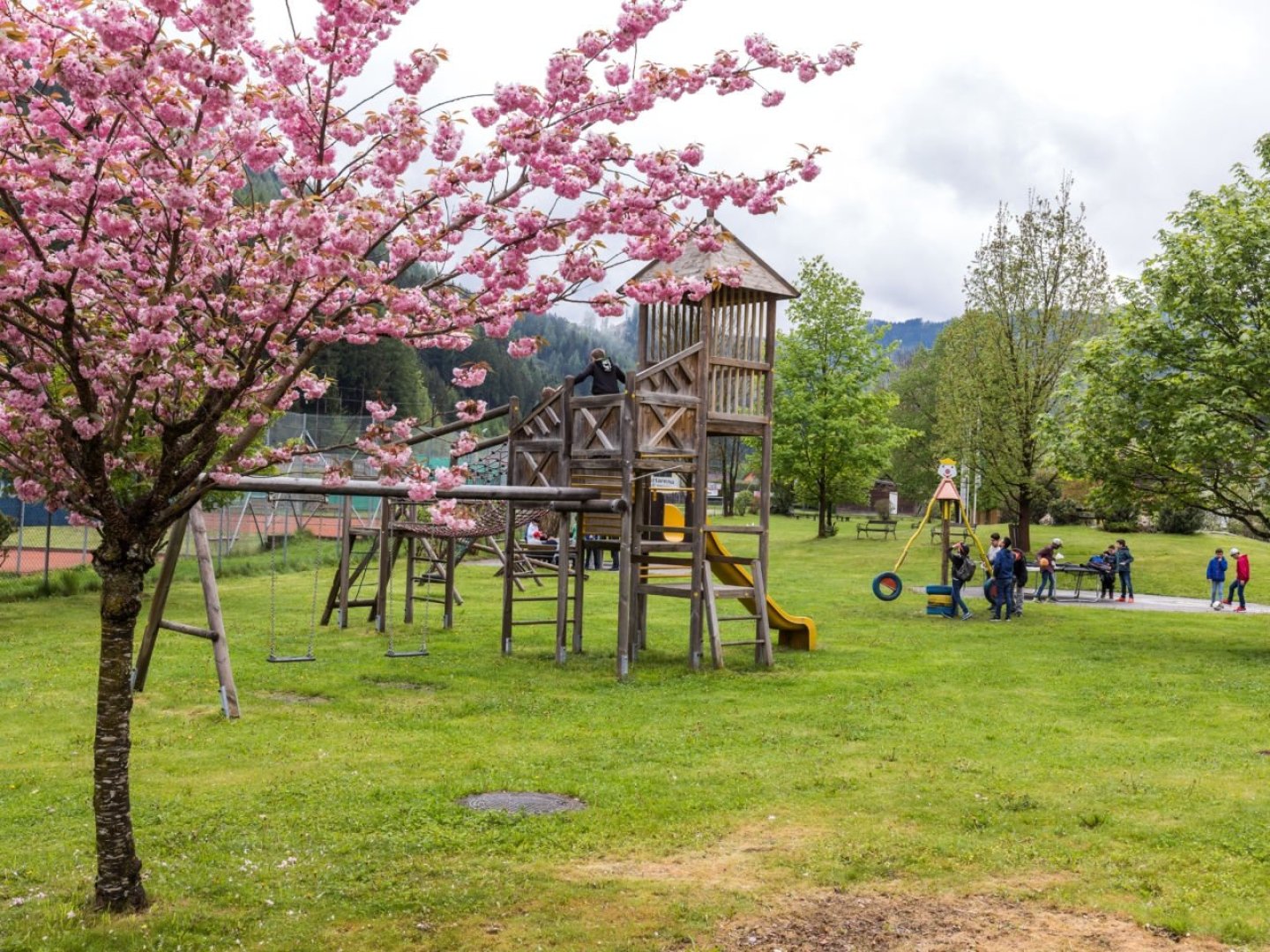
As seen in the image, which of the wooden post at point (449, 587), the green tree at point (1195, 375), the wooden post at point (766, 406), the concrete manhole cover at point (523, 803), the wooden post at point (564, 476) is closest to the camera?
the concrete manhole cover at point (523, 803)

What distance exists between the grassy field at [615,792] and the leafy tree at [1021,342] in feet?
68.5

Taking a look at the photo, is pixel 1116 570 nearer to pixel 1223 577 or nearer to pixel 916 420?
pixel 1223 577

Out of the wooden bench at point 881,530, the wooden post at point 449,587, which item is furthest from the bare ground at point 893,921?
the wooden bench at point 881,530

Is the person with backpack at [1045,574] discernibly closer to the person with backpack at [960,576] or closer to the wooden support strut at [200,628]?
the person with backpack at [960,576]

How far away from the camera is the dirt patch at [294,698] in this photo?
44.1ft

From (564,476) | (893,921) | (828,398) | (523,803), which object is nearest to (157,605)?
(564,476)

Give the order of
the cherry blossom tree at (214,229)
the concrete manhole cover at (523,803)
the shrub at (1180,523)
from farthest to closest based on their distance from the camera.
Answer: the shrub at (1180,523)
the concrete manhole cover at (523,803)
the cherry blossom tree at (214,229)

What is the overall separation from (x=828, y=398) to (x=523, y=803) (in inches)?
1730

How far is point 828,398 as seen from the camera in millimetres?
51562

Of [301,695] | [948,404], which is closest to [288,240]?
[301,695]

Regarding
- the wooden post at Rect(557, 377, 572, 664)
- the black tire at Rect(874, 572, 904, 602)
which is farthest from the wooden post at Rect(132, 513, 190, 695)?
the black tire at Rect(874, 572, 904, 602)

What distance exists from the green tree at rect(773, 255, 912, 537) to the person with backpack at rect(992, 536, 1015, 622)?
24557 mm

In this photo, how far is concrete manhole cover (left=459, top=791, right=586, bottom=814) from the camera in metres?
8.98

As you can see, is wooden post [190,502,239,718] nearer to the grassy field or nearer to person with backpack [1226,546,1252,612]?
the grassy field
